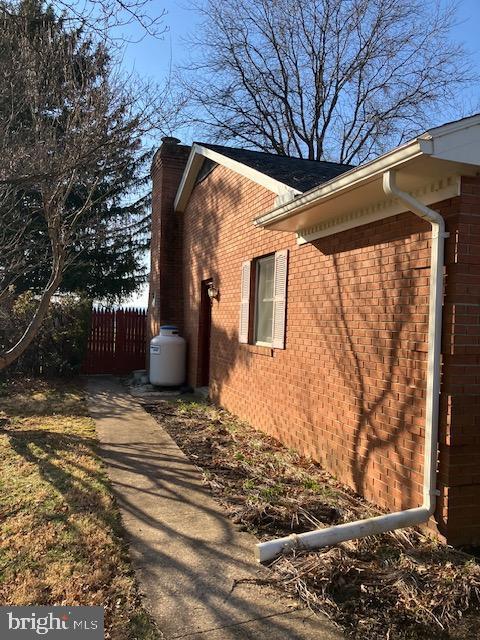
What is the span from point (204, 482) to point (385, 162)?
3.49m

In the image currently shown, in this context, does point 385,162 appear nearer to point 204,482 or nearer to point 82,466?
point 204,482

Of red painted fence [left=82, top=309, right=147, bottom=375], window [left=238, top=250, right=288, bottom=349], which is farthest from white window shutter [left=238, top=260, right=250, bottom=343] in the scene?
red painted fence [left=82, top=309, right=147, bottom=375]

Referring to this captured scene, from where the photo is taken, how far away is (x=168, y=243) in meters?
12.7

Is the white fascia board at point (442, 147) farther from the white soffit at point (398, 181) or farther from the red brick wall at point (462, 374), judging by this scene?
the red brick wall at point (462, 374)

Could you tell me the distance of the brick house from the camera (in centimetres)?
376

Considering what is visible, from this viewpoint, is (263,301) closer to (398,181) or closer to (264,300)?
(264,300)

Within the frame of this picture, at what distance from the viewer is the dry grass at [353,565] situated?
2873 mm

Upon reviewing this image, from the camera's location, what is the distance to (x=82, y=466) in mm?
5617

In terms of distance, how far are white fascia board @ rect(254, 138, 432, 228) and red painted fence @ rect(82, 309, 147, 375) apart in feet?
31.7

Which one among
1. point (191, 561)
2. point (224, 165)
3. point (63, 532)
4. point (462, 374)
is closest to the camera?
point (191, 561)

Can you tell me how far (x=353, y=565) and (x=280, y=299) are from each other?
3.89m

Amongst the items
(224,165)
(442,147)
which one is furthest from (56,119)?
(442,147)

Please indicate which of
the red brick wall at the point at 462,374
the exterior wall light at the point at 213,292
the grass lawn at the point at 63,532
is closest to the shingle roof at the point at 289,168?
the exterior wall light at the point at 213,292

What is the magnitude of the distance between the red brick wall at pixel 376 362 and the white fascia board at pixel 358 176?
57 cm
